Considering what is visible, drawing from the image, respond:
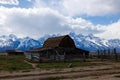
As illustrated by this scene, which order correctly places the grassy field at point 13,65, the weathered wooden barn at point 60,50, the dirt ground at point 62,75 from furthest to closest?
the weathered wooden barn at point 60,50 → the grassy field at point 13,65 → the dirt ground at point 62,75

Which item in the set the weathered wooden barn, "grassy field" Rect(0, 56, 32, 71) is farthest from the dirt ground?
the weathered wooden barn

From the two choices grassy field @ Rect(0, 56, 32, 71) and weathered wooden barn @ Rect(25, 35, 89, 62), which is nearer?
grassy field @ Rect(0, 56, 32, 71)

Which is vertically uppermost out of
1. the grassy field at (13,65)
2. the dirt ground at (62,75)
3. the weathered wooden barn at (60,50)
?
the weathered wooden barn at (60,50)

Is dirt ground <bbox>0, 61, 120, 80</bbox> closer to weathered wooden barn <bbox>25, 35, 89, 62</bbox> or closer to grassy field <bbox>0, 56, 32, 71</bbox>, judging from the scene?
grassy field <bbox>0, 56, 32, 71</bbox>

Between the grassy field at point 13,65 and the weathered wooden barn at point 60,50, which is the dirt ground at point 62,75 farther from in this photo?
the weathered wooden barn at point 60,50

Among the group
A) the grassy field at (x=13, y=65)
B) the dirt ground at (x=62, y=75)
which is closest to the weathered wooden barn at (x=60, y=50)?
the grassy field at (x=13, y=65)

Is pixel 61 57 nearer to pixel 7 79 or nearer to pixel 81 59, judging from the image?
pixel 81 59

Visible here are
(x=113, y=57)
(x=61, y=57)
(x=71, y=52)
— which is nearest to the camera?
(x=61, y=57)

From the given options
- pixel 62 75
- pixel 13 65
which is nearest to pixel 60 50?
pixel 13 65

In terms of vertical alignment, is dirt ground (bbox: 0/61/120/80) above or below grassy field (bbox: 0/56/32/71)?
below

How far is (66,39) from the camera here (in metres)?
80.9

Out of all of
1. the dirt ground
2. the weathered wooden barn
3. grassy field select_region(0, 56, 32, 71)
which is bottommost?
the dirt ground

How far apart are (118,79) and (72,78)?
470cm

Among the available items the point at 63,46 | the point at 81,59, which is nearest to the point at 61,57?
the point at 81,59
